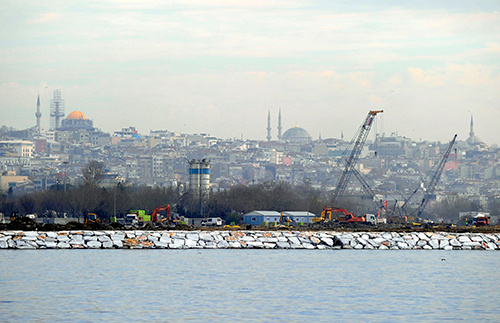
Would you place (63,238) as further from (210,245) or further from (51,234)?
(210,245)

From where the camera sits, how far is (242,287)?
23156 millimetres

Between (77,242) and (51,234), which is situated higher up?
(51,234)

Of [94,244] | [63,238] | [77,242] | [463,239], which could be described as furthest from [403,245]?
[63,238]

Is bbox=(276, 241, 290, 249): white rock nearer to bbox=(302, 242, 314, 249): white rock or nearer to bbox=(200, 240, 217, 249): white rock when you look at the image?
bbox=(302, 242, 314, 249): white rock

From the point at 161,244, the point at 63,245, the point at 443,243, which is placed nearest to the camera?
the point at 63,245

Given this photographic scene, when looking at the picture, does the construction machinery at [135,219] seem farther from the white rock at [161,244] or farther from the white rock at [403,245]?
the white rock at [403,245]

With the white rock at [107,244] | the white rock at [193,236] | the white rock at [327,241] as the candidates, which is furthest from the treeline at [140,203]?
the white rock at [107,244]

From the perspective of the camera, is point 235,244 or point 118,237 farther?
point 235,244

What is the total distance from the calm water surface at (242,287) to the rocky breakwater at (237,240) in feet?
6.52

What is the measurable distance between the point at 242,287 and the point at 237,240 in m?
15.3

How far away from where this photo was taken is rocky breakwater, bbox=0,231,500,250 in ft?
118

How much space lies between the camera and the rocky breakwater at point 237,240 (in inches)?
1414

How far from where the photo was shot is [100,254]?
32688 mm

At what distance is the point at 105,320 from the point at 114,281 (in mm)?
6481
